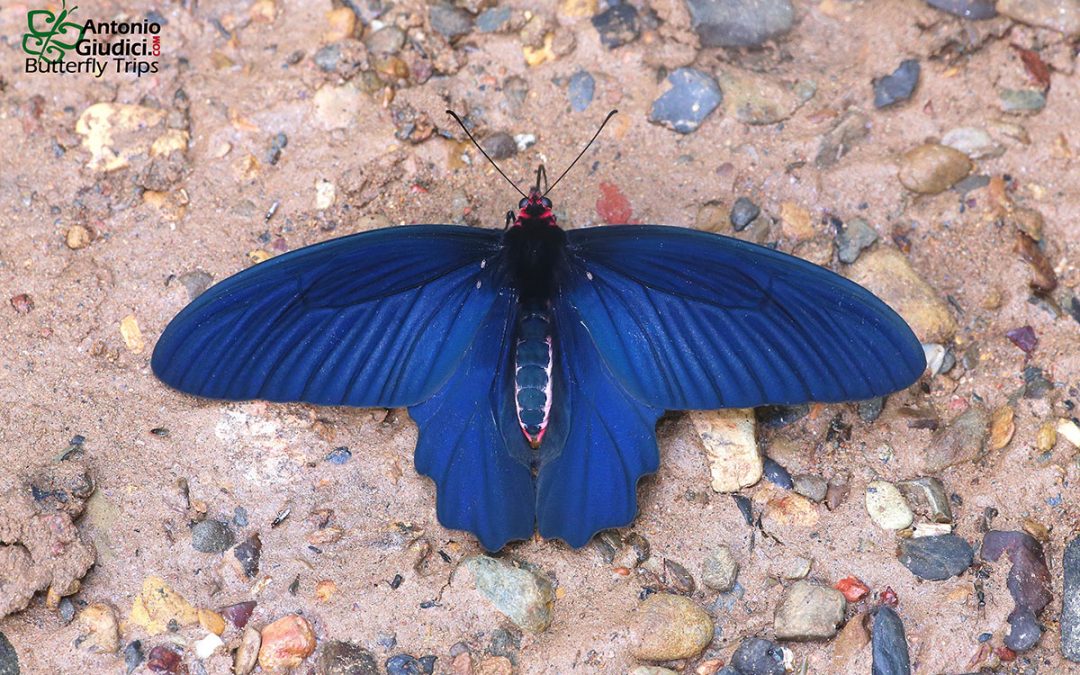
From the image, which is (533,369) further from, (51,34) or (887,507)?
(51,34)

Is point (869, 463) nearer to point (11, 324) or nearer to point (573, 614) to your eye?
point (573, 614)

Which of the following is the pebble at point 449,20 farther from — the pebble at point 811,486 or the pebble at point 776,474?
the pebble at point 811,486

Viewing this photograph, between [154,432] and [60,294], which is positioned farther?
[60,294]

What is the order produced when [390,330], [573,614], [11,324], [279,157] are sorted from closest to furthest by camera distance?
[573,614], [390,330], [11,324], [279,157]

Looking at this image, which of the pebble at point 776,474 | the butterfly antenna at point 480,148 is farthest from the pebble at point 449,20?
the pebble at point 776,474

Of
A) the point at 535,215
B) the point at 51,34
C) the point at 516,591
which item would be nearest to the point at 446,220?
the point at 535,215

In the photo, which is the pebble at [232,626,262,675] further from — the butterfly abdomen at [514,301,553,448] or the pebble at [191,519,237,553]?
the butterfly abdomen at [514,301,553,448]

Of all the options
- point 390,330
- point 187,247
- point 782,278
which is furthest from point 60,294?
point 782,278
